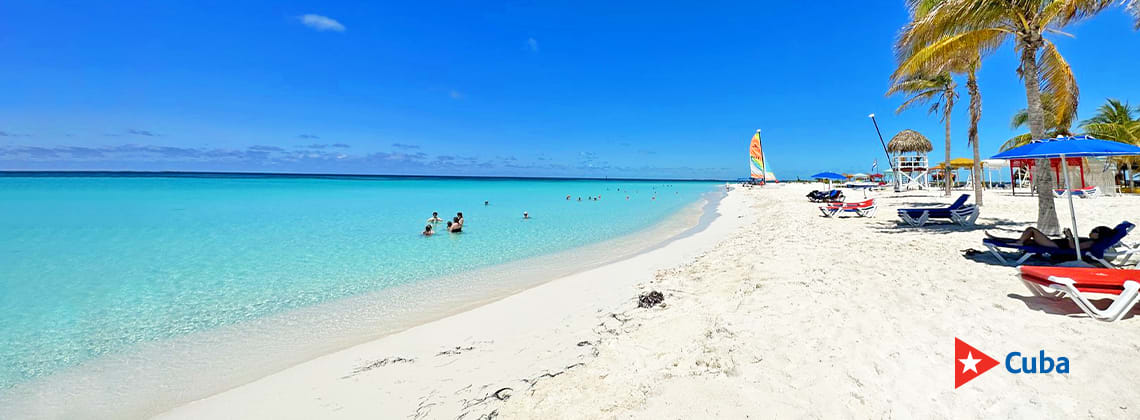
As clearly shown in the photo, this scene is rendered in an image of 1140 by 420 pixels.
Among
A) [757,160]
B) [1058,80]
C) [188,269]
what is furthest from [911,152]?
[188,269]

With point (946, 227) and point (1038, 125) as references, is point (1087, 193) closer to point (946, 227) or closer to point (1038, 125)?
point (946, 227)

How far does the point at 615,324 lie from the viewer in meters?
4.14

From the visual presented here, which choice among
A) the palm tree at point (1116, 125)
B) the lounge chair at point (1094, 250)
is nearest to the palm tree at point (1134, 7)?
the lounge chair at point (1094, 250)

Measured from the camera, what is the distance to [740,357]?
3076 millimetres

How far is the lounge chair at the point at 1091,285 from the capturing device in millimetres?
3387

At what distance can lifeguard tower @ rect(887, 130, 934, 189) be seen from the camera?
26750mm

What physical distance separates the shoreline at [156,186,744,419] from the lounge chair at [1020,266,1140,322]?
3729mm

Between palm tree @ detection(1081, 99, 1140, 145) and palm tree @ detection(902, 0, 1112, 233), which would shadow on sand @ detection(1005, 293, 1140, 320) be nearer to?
palm tree @ detection(902, 0, 1112, 233)

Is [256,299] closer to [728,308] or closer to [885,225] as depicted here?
[728,308]

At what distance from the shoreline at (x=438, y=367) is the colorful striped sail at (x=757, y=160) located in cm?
4238

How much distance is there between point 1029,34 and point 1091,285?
6074 millimetres

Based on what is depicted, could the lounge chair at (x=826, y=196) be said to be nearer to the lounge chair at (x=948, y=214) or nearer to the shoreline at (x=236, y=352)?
the lounge chair at (x=948, y=214)

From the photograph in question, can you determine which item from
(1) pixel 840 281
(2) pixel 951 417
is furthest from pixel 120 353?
(1) pixel 840 281

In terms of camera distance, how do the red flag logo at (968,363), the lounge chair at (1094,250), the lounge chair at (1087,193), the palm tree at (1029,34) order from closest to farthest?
the red flag logo at (968,363), the lounge chair at (1094,250), the palm tree at (1029,34), the lounge chair at (1087,193)
